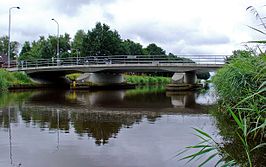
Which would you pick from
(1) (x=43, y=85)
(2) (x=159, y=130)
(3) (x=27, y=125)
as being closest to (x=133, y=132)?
(2) (x=159, y=130)

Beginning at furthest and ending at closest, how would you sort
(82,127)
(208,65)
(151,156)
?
(208,65) < (82,127) < (151,156)

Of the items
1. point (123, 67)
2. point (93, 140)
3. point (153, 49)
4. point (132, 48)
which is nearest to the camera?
point (93, 140)

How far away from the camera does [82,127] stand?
483 inches

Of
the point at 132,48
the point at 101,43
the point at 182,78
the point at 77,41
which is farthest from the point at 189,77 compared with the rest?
the point at 77,41

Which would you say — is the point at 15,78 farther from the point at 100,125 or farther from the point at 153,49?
the point at 153,49

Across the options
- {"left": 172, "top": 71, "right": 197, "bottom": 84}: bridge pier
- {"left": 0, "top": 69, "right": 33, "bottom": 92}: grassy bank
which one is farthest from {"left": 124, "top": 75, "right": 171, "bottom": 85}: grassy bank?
{"left": 0, "top": 69, "right": 33, "bottom": 92}: grassy bank

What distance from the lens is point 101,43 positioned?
6538cm

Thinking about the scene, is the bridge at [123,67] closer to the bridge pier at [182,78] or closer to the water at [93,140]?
the bridge pier at [182,78]

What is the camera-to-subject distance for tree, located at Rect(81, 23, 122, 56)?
215 feet

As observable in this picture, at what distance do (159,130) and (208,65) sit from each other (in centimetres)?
2727

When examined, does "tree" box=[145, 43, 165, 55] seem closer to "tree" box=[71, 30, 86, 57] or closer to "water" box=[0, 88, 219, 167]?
"tree" box=[71, 30, 86, 57]

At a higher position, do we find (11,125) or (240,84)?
(240,84)

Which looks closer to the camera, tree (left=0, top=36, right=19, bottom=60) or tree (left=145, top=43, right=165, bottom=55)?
tree (left=145, top=43, right=165, bottom=55)

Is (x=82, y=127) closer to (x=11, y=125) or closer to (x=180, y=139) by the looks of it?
(x=11, y=125)
